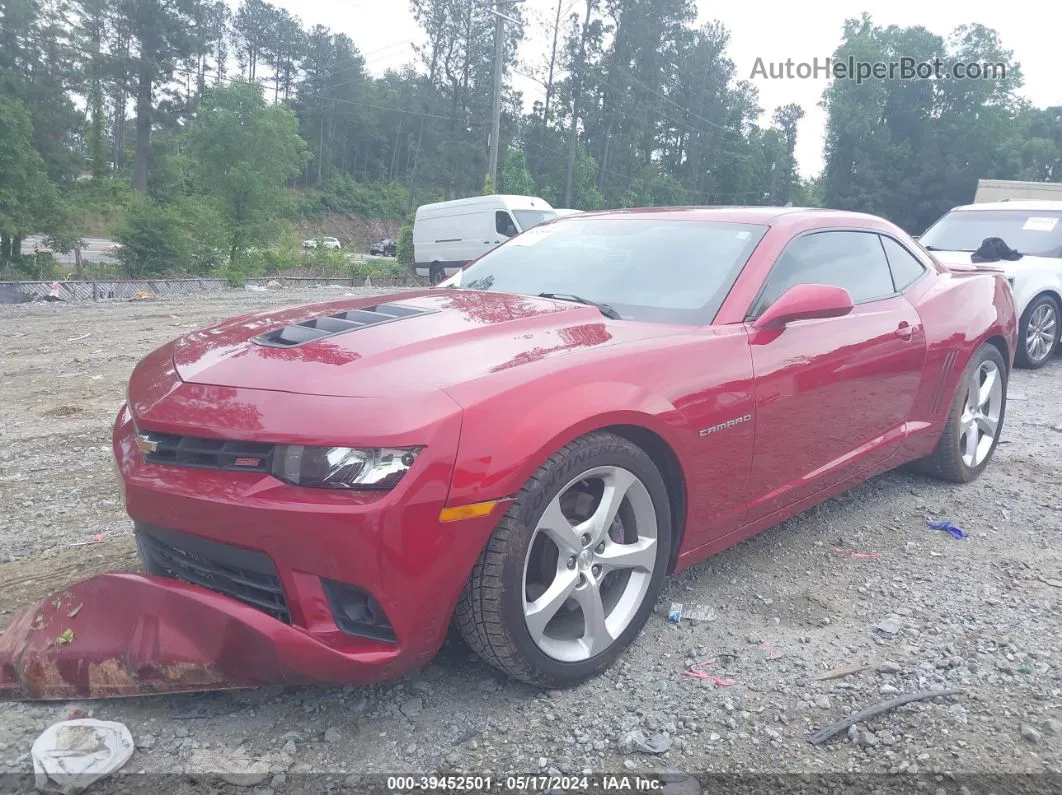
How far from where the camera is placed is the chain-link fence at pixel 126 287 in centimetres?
1275

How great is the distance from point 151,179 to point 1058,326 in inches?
1923

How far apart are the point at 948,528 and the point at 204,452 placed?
3.32 meters

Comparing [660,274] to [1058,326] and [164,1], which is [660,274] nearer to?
[1058,326]

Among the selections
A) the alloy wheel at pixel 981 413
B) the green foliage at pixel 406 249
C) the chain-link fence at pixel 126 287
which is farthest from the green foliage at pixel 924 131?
the alloy wheel at pixel 981 413

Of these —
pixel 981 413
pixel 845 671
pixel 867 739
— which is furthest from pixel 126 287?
pixel 867 739

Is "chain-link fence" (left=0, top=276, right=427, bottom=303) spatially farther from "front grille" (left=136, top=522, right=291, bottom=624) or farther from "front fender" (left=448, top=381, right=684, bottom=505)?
"front fender" (left=448, top=381, right=684, bottom=505)

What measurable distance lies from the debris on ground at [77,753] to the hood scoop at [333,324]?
114cm

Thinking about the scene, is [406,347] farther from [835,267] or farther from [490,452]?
[835,267]

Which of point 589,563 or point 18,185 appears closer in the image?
point 589,563

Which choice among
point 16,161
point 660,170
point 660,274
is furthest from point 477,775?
point 660,170

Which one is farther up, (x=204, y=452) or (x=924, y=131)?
(x=924, y=131)

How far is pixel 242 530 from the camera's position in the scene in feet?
6.44

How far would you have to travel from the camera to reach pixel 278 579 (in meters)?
2.00

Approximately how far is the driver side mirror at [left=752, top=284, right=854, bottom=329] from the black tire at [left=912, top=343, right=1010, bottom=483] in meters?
1.61
